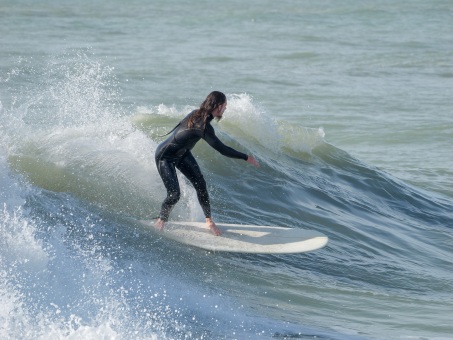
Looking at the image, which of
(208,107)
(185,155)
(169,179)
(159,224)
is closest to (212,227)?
(159,224)

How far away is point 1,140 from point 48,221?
6.71ft

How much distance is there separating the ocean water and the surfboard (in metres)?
0.14

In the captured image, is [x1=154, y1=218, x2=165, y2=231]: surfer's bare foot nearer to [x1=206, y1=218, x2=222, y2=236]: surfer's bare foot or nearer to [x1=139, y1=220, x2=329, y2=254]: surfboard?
[x1=139, y1=220, x2=329, y2=254]: surfboard

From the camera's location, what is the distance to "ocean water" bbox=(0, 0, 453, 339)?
7.40m

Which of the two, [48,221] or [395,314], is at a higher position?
[48,221]

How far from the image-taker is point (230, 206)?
36.2 feet

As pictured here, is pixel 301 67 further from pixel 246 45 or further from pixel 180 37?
pixel 180 37

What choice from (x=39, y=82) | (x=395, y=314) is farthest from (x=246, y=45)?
(x=395, y=314)

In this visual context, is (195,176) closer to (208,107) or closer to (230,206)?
(208,107)

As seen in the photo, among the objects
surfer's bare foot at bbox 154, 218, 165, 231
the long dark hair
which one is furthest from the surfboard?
the long dark hair

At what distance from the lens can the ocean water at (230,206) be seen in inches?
291

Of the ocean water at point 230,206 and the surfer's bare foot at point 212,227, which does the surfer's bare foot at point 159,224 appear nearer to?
the ocean water at point 230,206

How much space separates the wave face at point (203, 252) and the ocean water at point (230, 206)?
0.02 metres

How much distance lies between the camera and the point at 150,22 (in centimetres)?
3841
